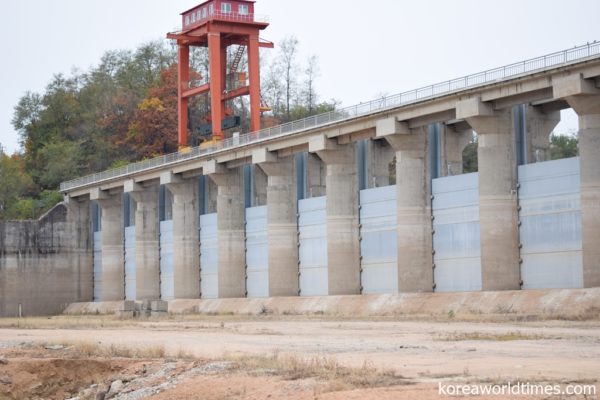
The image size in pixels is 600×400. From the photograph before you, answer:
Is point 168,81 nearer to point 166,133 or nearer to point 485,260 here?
point 166,133

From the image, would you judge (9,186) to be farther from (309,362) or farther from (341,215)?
(309,362)

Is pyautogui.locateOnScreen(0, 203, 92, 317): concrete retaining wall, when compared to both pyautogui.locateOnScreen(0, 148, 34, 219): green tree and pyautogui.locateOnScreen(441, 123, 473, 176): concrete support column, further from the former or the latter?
pyautogui.locateOnScreen(441, 123, 473, 176): concrete support column

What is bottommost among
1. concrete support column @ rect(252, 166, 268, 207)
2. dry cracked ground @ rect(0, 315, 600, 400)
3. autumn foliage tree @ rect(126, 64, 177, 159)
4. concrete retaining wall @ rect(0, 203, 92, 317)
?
dry cracked ground @ rect(0, 315, 600, 400)

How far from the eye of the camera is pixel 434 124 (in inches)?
2431

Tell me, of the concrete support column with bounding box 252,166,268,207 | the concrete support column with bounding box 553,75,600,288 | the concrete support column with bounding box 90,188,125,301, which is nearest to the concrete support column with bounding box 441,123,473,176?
the concrete support column with bounding box 553,75,600,288

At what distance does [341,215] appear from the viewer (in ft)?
220

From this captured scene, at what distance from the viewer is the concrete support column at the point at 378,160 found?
220ft

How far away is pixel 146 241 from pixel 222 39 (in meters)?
17.9

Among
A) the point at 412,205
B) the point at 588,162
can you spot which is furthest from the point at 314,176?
the point at 588,162

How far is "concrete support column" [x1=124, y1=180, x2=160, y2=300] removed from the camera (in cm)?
8906

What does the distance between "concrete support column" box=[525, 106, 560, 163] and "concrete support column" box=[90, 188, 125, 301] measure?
47752 millimetres

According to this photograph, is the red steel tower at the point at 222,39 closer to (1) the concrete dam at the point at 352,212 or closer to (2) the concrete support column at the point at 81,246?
(1) the concrete dam at the point at 352,212

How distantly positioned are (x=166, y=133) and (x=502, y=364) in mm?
96289

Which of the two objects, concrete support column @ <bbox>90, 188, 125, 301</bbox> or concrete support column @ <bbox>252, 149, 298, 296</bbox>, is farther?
concrete support column @ <bbox>90, 188, 125, 301</bbox>
